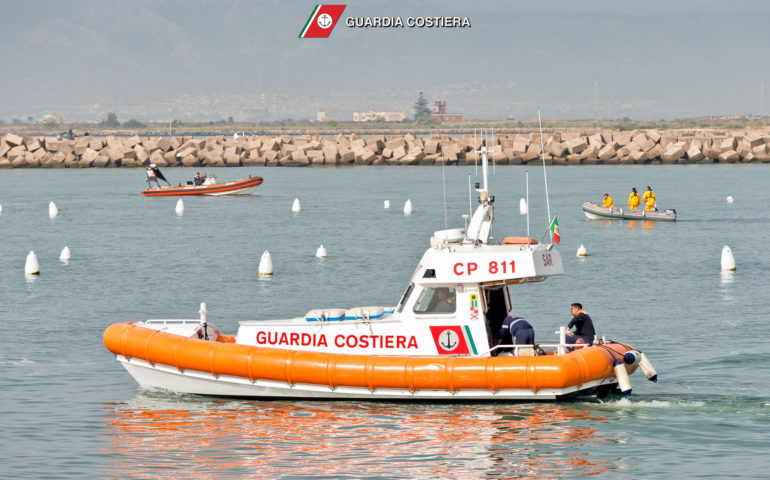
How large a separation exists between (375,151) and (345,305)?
8235 cm

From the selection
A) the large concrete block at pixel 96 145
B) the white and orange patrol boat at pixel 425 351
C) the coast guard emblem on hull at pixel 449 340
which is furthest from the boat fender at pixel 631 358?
the large concrete block at pixel 96 145

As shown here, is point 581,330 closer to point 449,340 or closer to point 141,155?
point 449,340

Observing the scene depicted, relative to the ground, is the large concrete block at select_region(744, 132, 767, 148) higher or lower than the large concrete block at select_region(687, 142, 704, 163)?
higher

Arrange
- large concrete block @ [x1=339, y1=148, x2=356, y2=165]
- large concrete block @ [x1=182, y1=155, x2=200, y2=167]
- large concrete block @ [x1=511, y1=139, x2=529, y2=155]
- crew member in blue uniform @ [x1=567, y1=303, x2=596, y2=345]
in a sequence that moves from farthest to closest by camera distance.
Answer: large concrete block @ [x1=339, y1=148, x2=356, y2=165], large concrete block @ [x1=182, y1=155, x2=200, y2=167], large concrete block @ [x1=511, y1=139, x2=529, y2=155], crew member in blue uniform @ [x1=567, y1=303, x2=596, y2=345]

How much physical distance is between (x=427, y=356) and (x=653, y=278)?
18236mm

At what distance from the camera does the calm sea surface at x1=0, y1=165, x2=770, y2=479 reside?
54.5 ft

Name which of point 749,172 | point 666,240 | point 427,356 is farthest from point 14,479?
point 749,172

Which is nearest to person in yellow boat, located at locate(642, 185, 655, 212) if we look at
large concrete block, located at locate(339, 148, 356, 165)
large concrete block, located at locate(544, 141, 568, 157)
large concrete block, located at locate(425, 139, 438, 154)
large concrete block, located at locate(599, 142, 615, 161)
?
large concrete block, located at locate(599, 142, 615, 161)

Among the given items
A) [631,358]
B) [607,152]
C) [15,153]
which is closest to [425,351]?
[631,358]

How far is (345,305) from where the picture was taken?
30.4 meters

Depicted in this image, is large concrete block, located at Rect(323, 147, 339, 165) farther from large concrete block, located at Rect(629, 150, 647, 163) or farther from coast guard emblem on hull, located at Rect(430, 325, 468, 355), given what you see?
coast guard emblem on hull, located at Rect(430, 325, 468, 355)

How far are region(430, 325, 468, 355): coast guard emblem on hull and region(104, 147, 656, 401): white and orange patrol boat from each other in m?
0.02

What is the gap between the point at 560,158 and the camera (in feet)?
351

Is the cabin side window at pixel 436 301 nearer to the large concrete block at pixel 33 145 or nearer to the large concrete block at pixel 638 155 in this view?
the large concrete block at pixel 638 155
